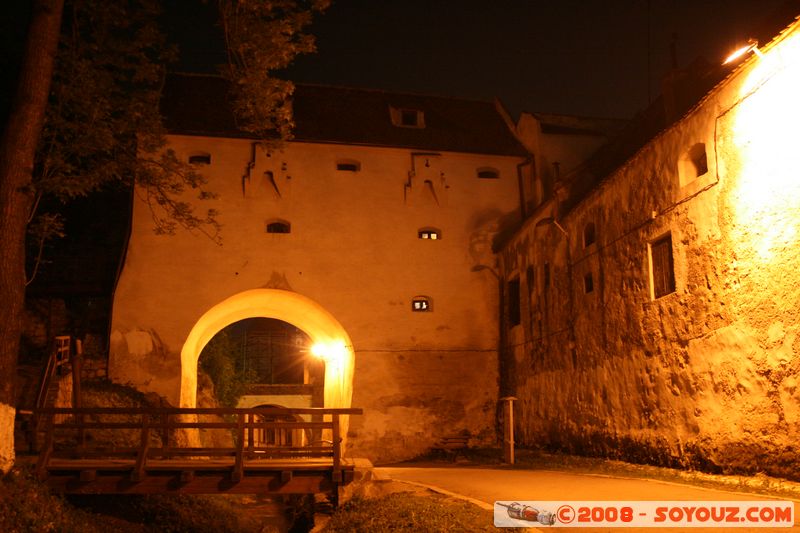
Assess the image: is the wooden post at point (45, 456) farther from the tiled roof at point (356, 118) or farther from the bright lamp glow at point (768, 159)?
the tiled roof at point (356, 118)

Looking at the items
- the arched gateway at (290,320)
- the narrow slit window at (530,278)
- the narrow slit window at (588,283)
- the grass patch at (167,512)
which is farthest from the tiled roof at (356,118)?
the grass patch at (167,512)

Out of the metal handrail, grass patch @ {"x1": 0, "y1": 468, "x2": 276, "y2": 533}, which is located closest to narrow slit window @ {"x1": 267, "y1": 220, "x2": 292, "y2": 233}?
the metal handrail

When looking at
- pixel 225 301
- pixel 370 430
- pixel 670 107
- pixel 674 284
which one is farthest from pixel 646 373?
pixel 225 301

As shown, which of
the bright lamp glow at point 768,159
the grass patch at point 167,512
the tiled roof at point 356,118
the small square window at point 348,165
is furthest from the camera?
the small square window at point 348,165

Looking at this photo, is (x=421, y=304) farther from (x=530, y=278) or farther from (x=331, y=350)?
(x=331, y=350)

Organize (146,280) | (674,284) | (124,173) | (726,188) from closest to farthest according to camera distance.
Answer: (726,188) < (674,284) < (124,173) < (146,280)

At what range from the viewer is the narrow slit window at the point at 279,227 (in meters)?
20.0

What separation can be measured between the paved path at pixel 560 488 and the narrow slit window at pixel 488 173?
10991 millimetres

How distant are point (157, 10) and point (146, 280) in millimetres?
8969

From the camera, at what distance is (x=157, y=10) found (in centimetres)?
1186

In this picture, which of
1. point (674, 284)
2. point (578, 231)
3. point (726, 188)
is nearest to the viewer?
point (726, 188)

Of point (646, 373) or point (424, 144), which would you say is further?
point (424, 144)

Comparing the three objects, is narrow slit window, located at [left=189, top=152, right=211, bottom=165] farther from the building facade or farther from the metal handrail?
the metal handrail

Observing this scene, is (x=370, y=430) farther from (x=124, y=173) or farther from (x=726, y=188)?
(x=726, y=188)
